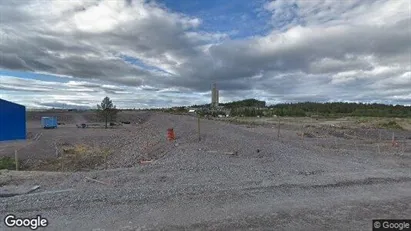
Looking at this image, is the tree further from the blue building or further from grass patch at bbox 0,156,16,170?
the blue building

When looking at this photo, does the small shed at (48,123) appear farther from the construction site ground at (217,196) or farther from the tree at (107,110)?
the construction site ground at (217,196)

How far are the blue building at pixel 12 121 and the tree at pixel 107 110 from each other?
6470cm

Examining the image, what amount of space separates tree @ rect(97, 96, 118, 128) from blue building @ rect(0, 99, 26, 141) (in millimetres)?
64695

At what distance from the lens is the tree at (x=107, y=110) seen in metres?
72.1

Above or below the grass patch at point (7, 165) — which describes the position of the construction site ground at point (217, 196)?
above

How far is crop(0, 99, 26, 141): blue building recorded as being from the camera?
7664 mm

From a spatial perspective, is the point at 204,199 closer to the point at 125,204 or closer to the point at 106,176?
the point at 125,204

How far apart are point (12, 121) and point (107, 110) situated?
66758 mm

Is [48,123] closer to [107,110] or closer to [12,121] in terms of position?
[107,110]

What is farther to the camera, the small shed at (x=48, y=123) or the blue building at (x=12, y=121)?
the small shed at (x=48, y=123)

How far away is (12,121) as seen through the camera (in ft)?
25.7

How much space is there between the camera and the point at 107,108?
7306 cm

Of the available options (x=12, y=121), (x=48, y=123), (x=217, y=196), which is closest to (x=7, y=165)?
(x=12, y=121)

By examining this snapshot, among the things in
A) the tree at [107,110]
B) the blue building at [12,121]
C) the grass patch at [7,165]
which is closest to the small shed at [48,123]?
the tree at [107,110]
